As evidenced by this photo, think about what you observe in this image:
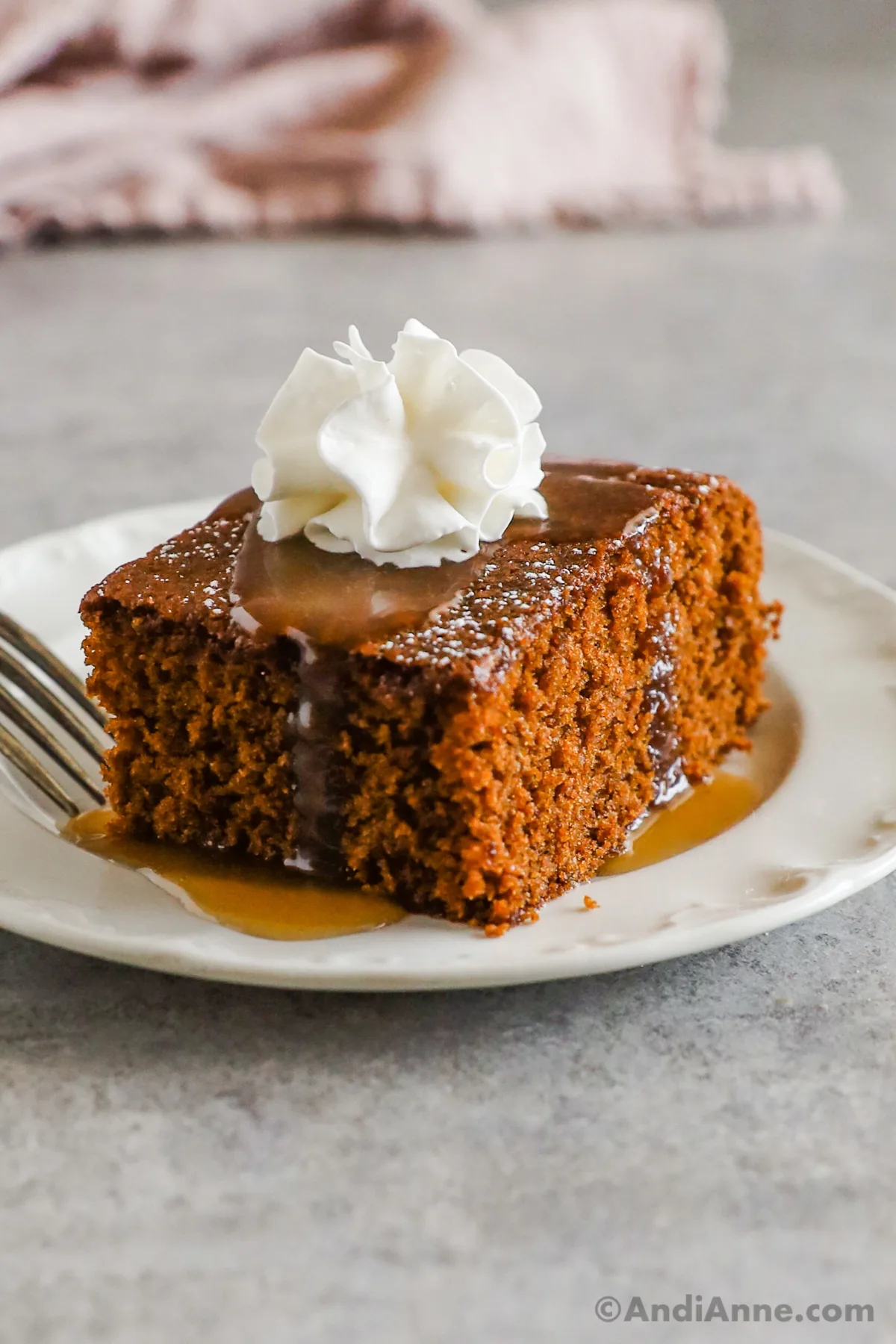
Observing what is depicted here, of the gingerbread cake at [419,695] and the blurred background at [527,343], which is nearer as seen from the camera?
the gingerbread cake at [419,695]

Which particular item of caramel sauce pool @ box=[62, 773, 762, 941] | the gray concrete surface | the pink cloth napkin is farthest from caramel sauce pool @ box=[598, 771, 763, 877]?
the pink cloth napkin

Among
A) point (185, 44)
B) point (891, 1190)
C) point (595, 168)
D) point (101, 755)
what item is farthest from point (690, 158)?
point (891, 1190)

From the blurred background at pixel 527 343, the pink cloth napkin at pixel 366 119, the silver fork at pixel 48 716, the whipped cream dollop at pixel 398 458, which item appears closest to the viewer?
the whipped cream dollop at pixel 398 458

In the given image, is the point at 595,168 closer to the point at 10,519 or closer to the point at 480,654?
the point at 10,519

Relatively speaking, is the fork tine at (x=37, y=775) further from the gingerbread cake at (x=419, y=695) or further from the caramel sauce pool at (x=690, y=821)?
the caramel sauce pool at (x=690, y=821)

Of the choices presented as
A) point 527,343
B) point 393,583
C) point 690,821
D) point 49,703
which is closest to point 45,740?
point 49,703

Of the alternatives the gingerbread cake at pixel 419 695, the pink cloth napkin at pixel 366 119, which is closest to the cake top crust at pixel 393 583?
the gingerbread cake at pixel 419 695

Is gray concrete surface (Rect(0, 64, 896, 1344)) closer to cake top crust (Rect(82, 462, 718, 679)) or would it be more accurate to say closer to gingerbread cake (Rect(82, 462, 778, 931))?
gingerbread cake (Rect(82, 462, 778, 931))
